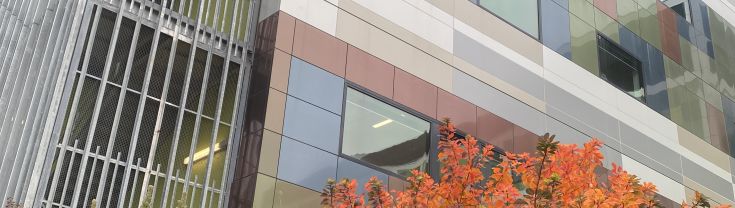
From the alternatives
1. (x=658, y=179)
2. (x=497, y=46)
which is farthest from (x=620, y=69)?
(x=497, y=46)

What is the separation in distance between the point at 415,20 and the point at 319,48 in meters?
3.75

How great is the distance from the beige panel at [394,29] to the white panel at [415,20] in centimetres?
11

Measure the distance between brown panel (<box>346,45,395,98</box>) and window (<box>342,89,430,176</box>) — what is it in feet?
1.00

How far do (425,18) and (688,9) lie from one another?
16.2 meters

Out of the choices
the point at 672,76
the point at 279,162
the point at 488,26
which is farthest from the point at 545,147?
the point at 672,76

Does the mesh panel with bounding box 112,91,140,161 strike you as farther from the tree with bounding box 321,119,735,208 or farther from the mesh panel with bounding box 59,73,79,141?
the tree with bounding box 321,119,735,208

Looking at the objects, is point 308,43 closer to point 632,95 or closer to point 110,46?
point 110,46

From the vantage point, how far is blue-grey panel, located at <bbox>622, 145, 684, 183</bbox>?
2841 cm

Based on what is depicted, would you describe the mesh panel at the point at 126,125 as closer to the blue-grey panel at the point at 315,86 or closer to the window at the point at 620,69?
the blue-grey panel at the point at 315,86

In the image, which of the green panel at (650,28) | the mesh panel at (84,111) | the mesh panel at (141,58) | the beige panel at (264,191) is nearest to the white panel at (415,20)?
the mesh panel at (141,58)

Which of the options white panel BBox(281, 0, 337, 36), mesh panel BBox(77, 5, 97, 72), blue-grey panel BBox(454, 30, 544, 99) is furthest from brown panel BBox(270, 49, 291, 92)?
blue-grey panel BBox(454, 30, 544, 99)

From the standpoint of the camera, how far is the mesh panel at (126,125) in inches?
684

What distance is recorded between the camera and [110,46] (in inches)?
690

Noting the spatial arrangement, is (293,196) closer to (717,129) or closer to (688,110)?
(688,110)
